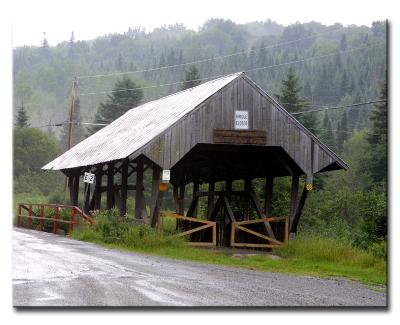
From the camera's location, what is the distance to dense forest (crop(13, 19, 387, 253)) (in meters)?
29.8

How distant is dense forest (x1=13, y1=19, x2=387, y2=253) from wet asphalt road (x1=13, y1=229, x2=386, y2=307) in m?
5.85

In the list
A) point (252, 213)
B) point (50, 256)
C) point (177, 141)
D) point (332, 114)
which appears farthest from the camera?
point (332, 114)

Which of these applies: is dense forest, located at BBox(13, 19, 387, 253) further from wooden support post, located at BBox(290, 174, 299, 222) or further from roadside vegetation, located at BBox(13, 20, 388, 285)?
wooden support post, located at BBox(290, 174, 299, 222)

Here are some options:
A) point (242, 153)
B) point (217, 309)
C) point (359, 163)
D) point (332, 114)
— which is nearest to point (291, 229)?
point (242, 153)

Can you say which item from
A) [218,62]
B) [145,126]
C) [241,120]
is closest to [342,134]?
[218,62]

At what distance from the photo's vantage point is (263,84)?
6569 cm

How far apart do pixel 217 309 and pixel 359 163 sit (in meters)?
33.9

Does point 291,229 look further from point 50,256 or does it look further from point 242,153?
point 50,256

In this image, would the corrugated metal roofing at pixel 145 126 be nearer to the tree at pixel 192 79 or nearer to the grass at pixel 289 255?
the grass at pixel 289 255

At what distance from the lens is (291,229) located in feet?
69.6

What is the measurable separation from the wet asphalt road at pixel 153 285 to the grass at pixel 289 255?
1.42 m

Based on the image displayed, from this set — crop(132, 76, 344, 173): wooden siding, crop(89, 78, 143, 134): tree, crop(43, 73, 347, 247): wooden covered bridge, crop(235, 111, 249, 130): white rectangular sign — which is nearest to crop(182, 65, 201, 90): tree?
crop(89, 78, 143, 134): tree

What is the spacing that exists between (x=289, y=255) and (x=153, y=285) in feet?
29.0

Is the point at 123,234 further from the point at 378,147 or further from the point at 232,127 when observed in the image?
the point at 378,147
